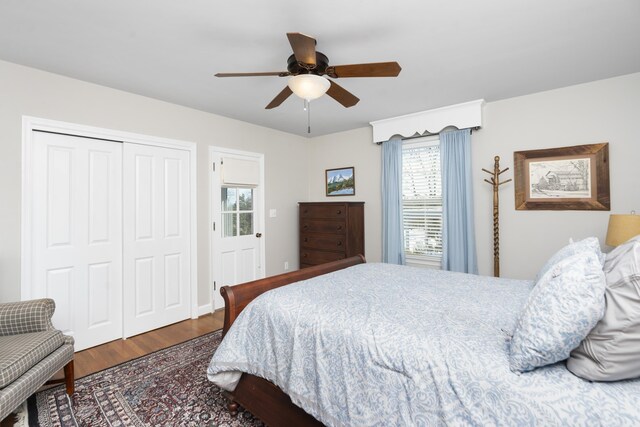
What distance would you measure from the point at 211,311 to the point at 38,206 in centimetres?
210

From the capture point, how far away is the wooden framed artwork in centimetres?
293

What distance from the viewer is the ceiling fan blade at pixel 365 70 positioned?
191 centimetres

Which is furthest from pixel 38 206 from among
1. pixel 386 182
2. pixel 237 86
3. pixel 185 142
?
pixel 386 182

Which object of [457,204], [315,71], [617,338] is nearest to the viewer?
[617,338]

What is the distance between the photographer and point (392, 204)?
165 inches

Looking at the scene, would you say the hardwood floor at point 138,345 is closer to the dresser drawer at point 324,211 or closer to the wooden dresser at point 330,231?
the wooden dresser at point 330,231

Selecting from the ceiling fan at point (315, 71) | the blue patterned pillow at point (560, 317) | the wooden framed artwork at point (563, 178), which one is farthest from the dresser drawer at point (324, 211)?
the blue patterned pillow at point (560, 317)

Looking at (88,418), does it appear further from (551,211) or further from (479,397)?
(551,211)

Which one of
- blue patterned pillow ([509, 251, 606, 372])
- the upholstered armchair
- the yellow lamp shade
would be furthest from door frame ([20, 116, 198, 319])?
the yellow lamp shade

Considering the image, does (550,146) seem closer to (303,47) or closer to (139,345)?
(303,47)

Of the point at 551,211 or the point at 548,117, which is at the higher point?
the point at 548,117

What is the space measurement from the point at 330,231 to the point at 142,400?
2.86 m

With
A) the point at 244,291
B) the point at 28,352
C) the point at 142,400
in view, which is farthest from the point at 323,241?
the point at 28,352

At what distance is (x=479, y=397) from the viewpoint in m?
1.06
